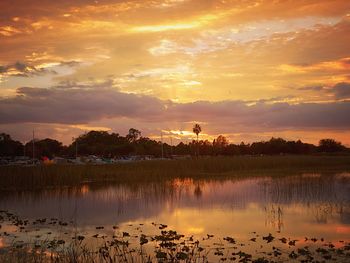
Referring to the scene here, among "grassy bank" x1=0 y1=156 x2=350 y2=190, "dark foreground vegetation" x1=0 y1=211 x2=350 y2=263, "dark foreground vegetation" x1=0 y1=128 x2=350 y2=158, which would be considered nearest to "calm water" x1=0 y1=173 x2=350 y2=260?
"dark foreground vegetation" x1=0 y1=211 x2=350 y2=263

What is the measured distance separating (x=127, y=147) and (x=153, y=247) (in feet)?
292

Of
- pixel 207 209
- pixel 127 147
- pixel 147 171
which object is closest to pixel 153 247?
pixel 207 209

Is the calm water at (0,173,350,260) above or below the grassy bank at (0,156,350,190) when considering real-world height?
below

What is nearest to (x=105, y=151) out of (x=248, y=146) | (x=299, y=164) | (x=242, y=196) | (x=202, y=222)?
(x=248, y=146)

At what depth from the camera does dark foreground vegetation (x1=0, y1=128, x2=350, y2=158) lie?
85.8m

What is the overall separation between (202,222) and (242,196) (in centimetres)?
728

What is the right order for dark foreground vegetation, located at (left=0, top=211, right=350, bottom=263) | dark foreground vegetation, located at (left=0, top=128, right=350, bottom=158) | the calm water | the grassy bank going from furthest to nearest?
dark foreground vegetation, located at (left=0, top=128, right=350, bottom=158), the grassy bank, the calm water, dark foreground vegetation, located at (left=0, top=211, right=350, bottom=263)

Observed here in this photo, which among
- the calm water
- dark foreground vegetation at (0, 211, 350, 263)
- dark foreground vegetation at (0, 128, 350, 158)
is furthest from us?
dark foreground vegetation at (0, 128, 350, 158)

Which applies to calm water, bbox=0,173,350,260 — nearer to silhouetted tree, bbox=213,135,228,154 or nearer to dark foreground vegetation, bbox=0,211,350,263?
dark foreground vegetation, bbox=0,211,350,263

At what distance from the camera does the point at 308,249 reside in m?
10.0

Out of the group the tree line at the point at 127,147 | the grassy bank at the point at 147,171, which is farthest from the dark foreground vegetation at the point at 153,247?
the tree line at the point at 127,147

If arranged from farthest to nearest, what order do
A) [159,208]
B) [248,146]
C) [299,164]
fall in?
1. [248,146]
2. [299,164]
3. [159,208]

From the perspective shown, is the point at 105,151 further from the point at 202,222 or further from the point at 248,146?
the point at 202,222

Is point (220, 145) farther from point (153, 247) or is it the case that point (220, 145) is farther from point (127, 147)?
point (153, 247)
